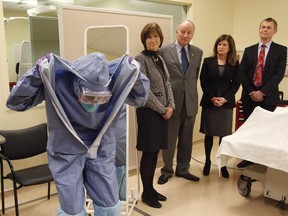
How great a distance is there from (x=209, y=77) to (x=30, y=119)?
174cm

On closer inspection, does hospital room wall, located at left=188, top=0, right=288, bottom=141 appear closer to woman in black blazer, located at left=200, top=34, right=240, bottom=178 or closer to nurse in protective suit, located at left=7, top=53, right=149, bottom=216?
woman in black blazer, located at left=200, top=34, right=240, bottom=178

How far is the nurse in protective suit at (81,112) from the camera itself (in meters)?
1.39

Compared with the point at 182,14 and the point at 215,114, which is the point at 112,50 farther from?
the point at 182,14

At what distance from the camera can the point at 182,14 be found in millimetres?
3928

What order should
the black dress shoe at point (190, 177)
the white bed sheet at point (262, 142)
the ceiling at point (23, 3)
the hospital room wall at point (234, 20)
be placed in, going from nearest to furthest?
1. the white bed sheet at point (262, 142)
2. the black dress shoe at point (190, 177)
3. the hospital room wall at point (234, 20)
4. the ceiling at point (23, 3)

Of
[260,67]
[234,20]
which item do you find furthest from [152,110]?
[234,20]

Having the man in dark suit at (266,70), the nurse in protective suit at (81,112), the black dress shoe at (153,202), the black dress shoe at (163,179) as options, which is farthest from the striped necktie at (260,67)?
the nurse in protective suit at (81,112)

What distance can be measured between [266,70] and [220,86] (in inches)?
19.2

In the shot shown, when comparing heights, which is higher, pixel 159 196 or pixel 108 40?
pixel 108 40

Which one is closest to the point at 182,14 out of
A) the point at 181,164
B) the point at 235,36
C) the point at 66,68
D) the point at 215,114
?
the point at 235,36

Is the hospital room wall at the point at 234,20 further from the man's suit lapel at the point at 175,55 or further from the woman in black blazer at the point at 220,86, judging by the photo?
the man's suit lapel at the point at 175,55

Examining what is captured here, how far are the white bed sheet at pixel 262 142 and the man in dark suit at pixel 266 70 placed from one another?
0.53 m

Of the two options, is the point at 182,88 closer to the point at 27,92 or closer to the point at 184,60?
the point at 184,60

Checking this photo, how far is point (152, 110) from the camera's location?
7.61 feet
